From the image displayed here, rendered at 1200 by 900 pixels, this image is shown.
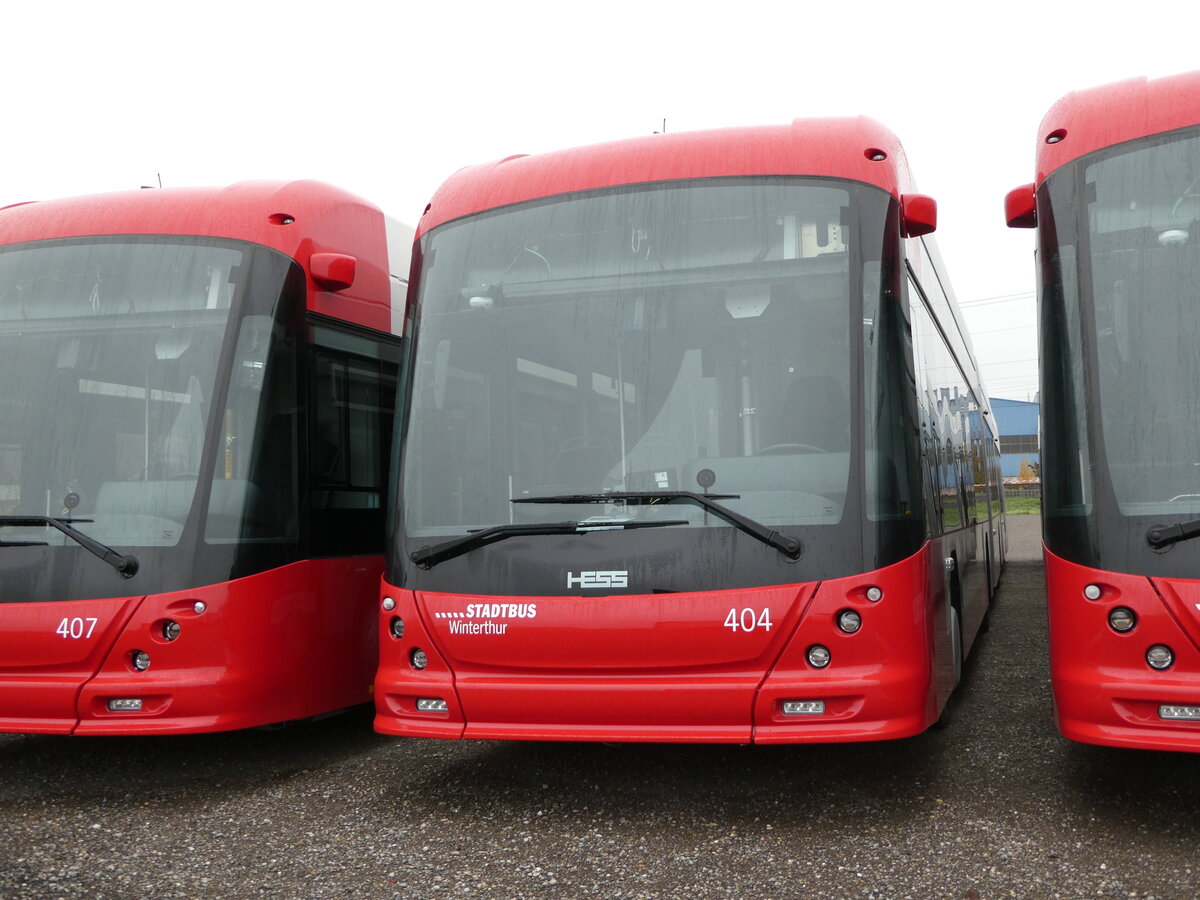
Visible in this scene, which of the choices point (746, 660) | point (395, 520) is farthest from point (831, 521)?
point (395, 520)

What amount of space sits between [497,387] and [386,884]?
7.28 ft

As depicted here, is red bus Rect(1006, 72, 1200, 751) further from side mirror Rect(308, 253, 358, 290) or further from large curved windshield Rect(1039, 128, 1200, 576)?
side mirror Rect(308, 253, 358, 290)

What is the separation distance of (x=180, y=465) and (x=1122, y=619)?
4386 millimetres

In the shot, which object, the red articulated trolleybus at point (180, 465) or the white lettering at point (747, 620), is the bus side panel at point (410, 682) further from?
the white lettering at point (747, 620)

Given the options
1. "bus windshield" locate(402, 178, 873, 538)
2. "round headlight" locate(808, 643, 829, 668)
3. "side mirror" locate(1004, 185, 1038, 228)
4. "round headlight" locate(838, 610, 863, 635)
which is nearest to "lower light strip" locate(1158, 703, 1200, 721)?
"round headlight" locate(838, 610, 863, 635)

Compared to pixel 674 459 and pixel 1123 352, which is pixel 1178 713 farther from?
pixel 674 459

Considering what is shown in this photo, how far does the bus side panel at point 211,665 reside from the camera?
5.85m

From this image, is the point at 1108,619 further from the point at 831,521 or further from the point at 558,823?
the point at 558,823

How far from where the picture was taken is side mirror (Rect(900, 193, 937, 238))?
5.77 meters


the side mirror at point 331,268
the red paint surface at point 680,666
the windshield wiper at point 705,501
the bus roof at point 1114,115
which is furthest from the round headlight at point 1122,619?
the side mirror at point 331,268

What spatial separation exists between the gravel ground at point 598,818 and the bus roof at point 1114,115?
283 centimetres

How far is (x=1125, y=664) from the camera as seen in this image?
4.70m

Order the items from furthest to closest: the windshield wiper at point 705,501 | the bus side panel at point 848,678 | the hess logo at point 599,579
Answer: the hess logo at point 599,579
the windshield wiper at point 705,501
the bus side panel at point 848,678

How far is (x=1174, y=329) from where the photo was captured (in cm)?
488
